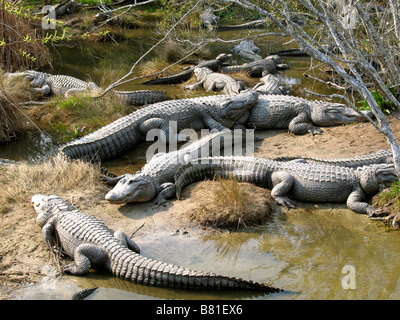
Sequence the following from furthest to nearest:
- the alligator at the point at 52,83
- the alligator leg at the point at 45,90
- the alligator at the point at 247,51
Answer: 1. the alligator at the point at 247,51
2. the alligator leg at the point at 45,90
3. the alligator at the point at 52,83

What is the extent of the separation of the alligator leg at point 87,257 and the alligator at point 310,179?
163cm

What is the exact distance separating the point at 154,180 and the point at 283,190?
168 cm

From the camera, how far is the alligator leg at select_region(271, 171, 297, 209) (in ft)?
18.1

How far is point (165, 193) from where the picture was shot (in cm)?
573

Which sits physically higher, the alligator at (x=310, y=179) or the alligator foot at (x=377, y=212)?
the alligator at (x=310, y=179)

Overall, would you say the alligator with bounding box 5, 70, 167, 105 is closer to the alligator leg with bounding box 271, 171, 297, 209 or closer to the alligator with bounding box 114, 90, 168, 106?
the alligator with bounding box 114, 90, 168, 106

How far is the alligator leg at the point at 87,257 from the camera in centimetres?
420

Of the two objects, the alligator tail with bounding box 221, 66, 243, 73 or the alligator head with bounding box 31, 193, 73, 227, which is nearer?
the alligator head with bounding box 31, 193, 73, 227

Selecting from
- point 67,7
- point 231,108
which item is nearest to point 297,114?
point 231,108

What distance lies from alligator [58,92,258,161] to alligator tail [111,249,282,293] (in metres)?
2.77

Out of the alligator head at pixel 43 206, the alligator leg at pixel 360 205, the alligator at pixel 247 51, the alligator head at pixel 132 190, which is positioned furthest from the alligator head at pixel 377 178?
the alligator at pixel 247 51

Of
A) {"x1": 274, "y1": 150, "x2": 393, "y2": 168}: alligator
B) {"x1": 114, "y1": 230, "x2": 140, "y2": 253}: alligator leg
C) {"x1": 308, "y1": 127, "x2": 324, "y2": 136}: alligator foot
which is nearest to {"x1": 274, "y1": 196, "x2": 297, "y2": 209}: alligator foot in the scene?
{"x1": 274, "y1": 150, "x2": 393, "y2": 168}: alligator

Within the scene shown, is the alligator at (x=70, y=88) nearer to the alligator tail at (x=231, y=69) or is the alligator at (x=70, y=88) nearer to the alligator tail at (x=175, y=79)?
the alligator tail at (x=175, y=79)

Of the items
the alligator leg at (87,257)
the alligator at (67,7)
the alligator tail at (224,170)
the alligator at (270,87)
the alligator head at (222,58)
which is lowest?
the alligator leg at (87,257)
